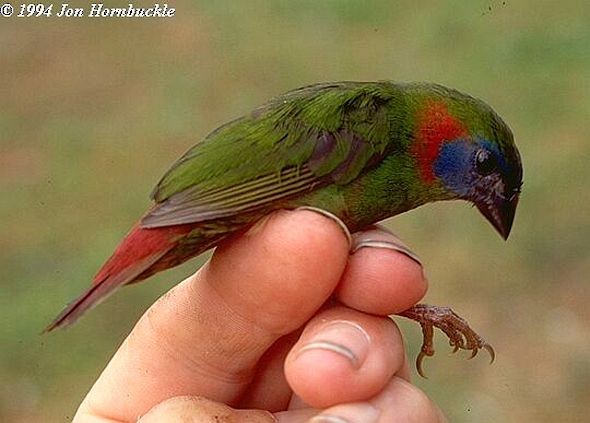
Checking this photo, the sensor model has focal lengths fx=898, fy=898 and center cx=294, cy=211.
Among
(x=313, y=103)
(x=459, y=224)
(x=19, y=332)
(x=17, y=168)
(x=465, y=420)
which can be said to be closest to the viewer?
(x=313, y=103)


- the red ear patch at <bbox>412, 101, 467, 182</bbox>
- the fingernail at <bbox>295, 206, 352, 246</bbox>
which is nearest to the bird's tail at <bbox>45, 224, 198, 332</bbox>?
the fingernail at <bbox>295, 206, 352, 246</bbox>

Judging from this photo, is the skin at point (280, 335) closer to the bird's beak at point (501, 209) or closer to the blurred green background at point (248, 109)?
the bird's beak at point (501, 209)

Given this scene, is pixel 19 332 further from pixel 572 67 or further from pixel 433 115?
pixel 572 67

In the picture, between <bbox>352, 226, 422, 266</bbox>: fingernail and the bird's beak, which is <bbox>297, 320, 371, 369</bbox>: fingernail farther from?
the bird's beak

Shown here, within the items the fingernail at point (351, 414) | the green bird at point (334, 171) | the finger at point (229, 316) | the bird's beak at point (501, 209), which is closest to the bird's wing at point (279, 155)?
the green bird at point (334, 171)

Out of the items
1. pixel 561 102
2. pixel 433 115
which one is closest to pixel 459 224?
pixel 561 102

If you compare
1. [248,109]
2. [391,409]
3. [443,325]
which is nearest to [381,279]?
[391,409]

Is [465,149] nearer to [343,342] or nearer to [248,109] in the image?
[343,342]
